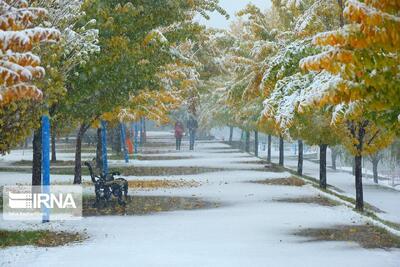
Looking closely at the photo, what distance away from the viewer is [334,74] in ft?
25.6

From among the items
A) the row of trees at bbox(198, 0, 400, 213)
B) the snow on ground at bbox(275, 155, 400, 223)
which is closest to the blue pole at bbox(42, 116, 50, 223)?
the row of trees at bbox(198, 0, 400, 213)

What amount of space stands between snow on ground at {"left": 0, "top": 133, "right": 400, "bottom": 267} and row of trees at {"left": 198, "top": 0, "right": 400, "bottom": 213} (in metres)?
1.94

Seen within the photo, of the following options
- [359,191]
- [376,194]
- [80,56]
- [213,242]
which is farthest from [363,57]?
[376,194]

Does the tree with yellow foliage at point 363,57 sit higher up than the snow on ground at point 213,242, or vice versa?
the tree with yellow foliage at point 363,57

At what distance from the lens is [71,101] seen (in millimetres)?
14375

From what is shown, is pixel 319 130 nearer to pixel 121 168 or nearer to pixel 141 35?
pixel 141 35

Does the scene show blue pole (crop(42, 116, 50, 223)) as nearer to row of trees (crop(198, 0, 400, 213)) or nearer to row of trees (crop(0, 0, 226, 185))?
row of trees (crop(0, 0, 226, 185))

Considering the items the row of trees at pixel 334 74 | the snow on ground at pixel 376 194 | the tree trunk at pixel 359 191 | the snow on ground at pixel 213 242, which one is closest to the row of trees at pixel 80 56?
the snow on ground at pixel 213 242

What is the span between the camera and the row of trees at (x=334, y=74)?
6.53 metres

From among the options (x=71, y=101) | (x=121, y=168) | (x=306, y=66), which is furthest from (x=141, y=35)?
(x=121, y=168)

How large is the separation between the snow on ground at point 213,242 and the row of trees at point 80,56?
2193mm

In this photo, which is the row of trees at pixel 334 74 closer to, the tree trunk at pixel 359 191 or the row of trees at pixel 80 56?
the tree trunk at pixel 359 191

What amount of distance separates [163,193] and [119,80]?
4.39 m

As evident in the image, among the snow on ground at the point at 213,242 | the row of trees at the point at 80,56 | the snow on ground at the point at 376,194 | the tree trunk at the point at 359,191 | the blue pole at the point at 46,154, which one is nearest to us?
the row of trees at the point at 80,56
